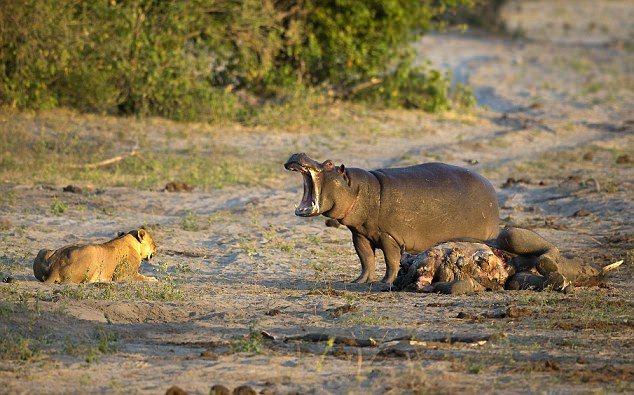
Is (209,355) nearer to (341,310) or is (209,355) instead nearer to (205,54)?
(341,310)

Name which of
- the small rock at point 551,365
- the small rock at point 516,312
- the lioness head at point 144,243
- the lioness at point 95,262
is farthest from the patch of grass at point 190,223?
the small rock at point 551,365

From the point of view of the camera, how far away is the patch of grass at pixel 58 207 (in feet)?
36.6

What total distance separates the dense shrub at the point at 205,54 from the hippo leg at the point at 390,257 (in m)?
7.33

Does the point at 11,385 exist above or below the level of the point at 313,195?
below

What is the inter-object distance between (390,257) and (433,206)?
1.82ft

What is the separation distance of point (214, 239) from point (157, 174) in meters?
3.02

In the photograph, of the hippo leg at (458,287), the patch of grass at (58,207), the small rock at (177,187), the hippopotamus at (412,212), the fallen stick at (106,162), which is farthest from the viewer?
the fallen stick at (106,162)

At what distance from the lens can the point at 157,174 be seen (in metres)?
13.4

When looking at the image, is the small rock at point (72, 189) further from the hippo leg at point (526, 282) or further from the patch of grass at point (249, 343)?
the patch of grass at point (249, 343)

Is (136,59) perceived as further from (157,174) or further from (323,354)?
(323,354)

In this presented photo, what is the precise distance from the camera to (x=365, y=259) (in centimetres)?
870

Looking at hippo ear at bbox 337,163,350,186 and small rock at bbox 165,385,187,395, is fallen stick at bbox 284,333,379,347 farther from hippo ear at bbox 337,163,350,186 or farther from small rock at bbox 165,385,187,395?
hippo ear at bbox 337,163,350,186

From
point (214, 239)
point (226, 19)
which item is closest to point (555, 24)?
point (226, 19)

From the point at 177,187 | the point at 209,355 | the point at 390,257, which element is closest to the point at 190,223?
the point at 177,187
